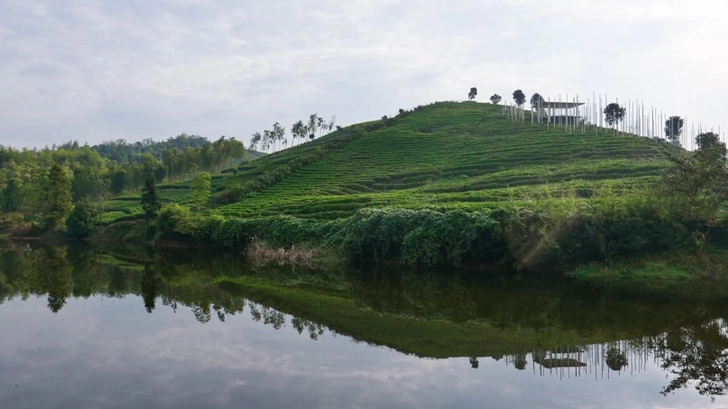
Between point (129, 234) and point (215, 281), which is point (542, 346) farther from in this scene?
point (129, 234)

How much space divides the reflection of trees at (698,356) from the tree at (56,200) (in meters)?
64.4

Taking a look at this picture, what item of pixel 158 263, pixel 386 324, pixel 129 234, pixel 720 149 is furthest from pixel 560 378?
pixel 129 234

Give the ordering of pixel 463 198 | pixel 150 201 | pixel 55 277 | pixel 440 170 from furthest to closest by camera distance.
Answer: pixel 440 170 → pixel 150 201 → pixel 463 198 → pixel 55 277

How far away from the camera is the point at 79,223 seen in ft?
197

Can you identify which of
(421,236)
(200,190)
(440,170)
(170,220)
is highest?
(440,170)

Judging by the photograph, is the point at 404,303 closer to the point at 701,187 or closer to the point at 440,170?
the point at 701,187

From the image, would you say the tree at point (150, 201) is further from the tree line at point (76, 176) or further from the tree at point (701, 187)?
the tree at point (701, 187)

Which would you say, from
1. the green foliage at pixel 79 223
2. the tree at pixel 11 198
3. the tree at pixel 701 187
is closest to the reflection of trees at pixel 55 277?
the green foliage at pixel 79 223

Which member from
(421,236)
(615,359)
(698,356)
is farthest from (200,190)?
(698,356)

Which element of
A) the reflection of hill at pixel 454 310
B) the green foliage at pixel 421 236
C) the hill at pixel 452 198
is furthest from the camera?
the green foliage at pixel 421 236

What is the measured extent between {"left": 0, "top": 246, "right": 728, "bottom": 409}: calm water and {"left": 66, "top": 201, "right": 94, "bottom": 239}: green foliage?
35.8 meters

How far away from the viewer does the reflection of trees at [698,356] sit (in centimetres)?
1229

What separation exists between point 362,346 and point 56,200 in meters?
60.3

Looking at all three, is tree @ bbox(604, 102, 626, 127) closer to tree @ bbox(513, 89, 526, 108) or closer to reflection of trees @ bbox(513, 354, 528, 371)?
tree @ bbox(513, 89, 526, 108)
